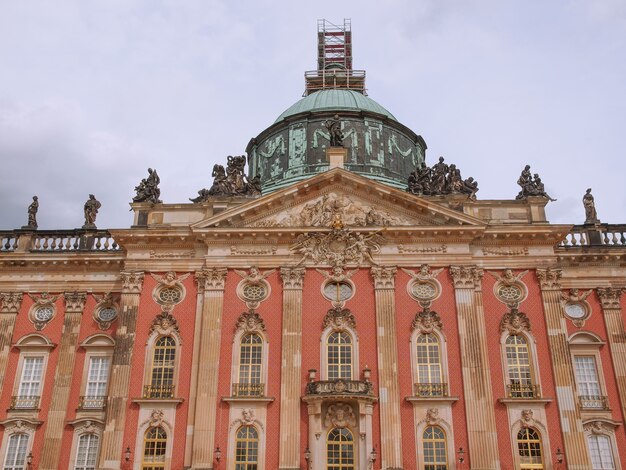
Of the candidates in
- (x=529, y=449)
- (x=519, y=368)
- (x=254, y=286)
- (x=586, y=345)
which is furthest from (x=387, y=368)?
(x=586, y=345)

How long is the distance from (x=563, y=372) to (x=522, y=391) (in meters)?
2.01

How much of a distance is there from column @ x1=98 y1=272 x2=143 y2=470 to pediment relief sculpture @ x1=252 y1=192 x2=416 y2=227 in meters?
6.77

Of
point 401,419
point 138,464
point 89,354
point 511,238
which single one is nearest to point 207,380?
point 138,464

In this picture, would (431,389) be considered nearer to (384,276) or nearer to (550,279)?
(384,276)

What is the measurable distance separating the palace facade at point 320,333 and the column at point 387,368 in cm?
7

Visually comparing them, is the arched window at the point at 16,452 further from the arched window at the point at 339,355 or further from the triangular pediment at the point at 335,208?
the arched window at the point at 339,355

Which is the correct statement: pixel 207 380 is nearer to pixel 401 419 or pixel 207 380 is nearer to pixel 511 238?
pixel 401 419

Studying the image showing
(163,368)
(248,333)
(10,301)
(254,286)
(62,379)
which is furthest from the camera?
(10,301)

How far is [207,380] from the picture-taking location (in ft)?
94.7

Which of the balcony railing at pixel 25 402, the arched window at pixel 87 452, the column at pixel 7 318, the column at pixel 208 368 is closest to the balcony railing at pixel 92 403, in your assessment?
the arched window at pixel 87 452

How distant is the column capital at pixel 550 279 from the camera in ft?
99.1

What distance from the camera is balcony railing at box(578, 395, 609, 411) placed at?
2906 centimetres

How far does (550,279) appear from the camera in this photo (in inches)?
1192

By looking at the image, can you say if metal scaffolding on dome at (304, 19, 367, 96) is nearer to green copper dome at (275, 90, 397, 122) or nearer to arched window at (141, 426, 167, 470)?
green copper dome at (275, 90, 397, 122)
